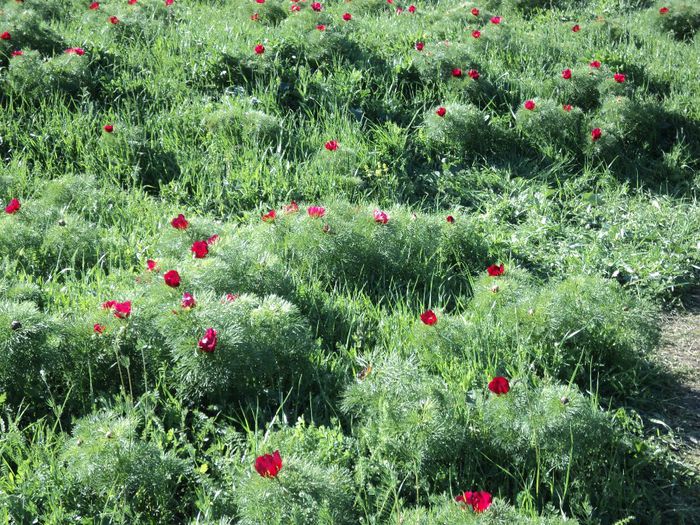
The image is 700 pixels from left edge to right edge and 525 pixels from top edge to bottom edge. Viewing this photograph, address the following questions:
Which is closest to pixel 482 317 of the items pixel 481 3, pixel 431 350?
pixel 431 350

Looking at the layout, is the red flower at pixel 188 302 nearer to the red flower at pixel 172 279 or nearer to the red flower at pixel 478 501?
the red flower at pixel 172 279

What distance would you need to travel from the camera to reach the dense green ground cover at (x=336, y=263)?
2.72m

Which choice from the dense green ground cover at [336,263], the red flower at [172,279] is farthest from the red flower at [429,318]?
the red flower at [172,279]

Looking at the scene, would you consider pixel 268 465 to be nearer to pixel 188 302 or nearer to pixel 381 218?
pixel 188 302

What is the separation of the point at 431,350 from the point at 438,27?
453 cm

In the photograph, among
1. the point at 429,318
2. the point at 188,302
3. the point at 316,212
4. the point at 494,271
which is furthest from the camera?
the point at 316,212

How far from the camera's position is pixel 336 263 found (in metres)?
3.93

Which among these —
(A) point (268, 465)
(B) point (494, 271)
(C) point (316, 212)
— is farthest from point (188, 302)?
(B) point (494, 271)

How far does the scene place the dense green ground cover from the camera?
2725 millimetres

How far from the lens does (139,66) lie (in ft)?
19.2

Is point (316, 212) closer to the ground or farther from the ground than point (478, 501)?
farther from the ground

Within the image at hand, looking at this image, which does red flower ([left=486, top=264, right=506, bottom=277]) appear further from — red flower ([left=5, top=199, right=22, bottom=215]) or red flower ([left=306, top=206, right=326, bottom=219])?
red flower ([left=5, top=199, right=22, bottom=215])

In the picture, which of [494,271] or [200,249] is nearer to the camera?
[200,249]

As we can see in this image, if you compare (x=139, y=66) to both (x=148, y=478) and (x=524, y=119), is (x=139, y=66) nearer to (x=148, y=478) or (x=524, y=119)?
(x=524, y=119)
